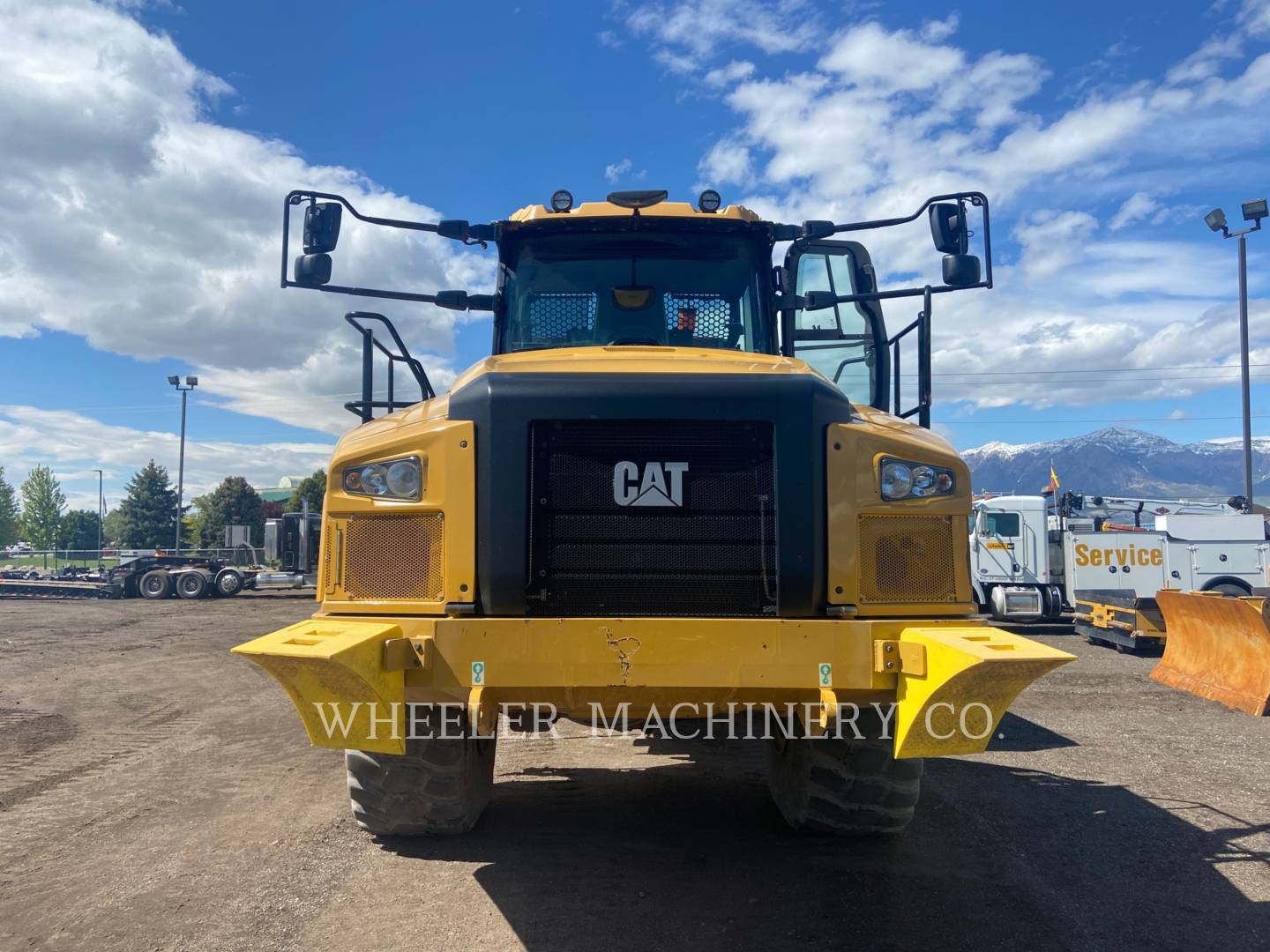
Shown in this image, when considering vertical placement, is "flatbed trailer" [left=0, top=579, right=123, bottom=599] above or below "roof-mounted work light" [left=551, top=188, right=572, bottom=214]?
below

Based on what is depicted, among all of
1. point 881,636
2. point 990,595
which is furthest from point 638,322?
point 990,595

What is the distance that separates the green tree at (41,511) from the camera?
77.2 meters

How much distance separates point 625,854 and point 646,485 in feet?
6.97

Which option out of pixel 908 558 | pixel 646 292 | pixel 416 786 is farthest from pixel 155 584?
pixel 908 558

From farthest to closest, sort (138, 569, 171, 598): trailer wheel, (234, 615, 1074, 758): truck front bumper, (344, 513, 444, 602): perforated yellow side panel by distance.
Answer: (138, 569, 171, 598): trailer wheel → (344, 513, 444, 602): perforated yellow side panel → (234, 615, 1074, 758): truck front bumper

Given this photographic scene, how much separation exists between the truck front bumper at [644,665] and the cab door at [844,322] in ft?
7.58

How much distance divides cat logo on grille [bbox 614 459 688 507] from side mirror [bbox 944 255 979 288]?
1972mm

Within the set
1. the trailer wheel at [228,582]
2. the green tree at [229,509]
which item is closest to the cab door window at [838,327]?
the trailer wheel at [228,582]

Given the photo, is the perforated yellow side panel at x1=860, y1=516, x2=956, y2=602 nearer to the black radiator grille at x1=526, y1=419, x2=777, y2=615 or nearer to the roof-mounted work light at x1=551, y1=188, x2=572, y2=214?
the black radiator grille at x1=526, y1=419, x2=777, y2=615

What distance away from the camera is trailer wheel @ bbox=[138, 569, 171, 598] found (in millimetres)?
27469

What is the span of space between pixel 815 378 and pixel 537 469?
1.12 m

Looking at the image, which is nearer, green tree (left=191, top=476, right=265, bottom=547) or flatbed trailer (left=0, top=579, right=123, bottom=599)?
flatbed trailer (left=0, top=579, right=123, bottom=599)

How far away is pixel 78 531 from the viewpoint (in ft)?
276

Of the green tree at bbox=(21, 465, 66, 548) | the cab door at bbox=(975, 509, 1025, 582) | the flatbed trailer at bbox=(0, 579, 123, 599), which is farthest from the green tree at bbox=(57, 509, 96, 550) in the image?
the cab door at bbox=(975, 509, 1025, 582)
